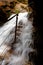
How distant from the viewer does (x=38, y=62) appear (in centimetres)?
586

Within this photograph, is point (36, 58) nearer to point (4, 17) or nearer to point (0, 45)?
point (0, 45)

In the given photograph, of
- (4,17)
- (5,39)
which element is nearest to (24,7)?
(4,17)

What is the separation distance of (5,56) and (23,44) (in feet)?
6.09

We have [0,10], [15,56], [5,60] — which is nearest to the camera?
[5,60]

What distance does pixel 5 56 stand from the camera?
6.81 metres

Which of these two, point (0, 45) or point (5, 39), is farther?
point (5, 39)

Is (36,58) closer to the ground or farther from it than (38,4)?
closer to the ground

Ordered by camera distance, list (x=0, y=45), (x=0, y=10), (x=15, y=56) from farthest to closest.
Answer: (x=0, y=10)
(x=0, y=45)
(x=15, y=56)

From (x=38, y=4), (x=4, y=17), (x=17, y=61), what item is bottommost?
(x=17, y=61)

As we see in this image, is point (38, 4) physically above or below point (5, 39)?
above

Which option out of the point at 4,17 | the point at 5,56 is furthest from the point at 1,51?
the point at 4,17

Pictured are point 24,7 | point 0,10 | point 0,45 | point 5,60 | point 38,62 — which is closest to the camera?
point 38,62

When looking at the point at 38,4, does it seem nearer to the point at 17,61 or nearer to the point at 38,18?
the point at 38,18

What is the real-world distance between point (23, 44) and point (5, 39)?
1.08 meters
